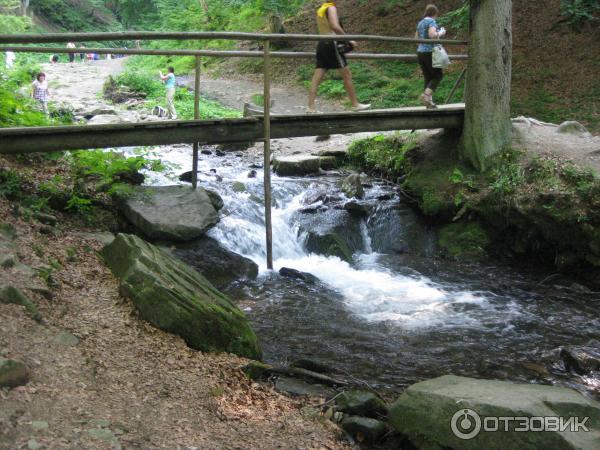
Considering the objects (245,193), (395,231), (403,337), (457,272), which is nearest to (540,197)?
(457,272)

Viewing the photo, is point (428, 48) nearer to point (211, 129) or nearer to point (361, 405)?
point (211, 129)

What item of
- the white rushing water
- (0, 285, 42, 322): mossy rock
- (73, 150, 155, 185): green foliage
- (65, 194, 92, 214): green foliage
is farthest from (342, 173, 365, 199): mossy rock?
(0, 285, 42, 322): mossy rock

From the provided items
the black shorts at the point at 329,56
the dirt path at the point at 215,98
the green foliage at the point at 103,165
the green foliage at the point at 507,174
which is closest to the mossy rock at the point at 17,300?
the green foliage at the point at 103,165

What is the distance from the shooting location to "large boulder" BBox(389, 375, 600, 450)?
459cm

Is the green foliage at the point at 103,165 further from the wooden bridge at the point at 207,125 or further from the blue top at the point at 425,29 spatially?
the blue top at the point at 425,29

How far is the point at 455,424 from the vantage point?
482 cm

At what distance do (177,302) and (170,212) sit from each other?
381cm

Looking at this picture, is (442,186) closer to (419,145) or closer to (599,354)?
(419,145)

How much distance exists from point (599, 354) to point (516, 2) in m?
17.2

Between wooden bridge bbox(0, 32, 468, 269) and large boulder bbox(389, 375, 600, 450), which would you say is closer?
large boulder bbox(389, 375, 600, 450)

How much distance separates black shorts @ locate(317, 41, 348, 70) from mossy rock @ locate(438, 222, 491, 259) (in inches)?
147

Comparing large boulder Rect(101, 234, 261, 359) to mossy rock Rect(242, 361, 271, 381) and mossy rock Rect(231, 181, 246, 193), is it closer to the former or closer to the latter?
mossy rock Rect(242, 361, 271, 381)

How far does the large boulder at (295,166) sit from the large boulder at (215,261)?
4219 millimetres

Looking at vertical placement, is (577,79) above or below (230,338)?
above
